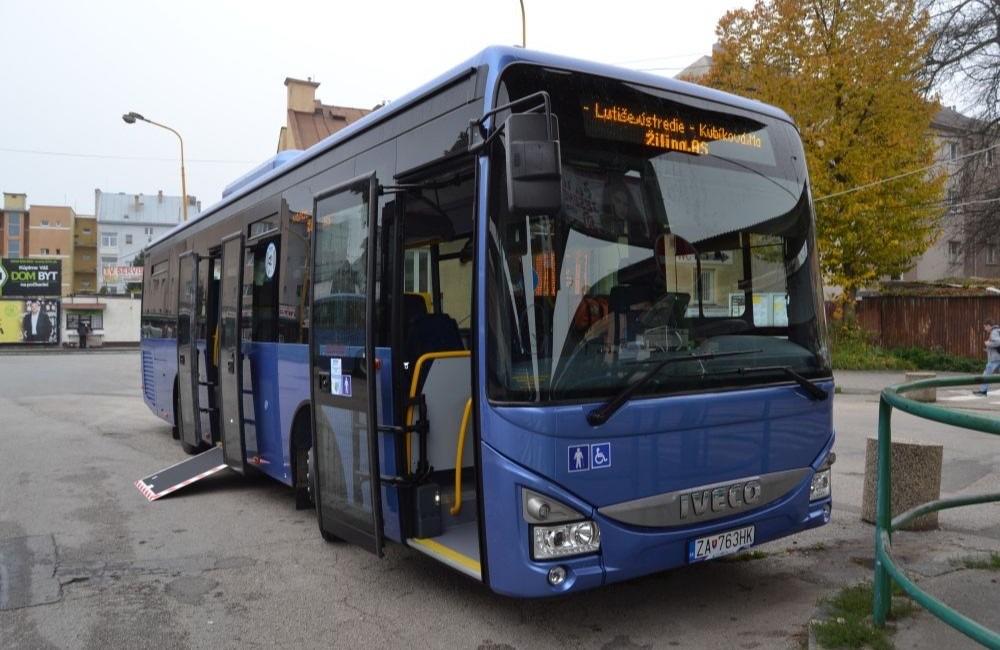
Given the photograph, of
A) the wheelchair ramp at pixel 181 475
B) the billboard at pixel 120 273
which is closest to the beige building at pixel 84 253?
the billboard at pixel 120 273

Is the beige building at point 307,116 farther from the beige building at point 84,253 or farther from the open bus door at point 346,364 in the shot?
the beige building at point 84,253

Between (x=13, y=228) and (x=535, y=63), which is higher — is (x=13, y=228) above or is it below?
above

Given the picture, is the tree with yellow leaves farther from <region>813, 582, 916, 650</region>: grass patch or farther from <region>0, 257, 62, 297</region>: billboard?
<region>0, 257, 62, 297</region>: billboard

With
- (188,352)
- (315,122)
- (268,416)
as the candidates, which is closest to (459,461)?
(268,416)

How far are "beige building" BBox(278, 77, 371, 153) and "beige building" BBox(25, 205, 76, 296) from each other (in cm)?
7633

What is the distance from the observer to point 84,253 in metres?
117

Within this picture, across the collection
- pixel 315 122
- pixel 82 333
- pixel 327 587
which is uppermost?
pixel 315 122

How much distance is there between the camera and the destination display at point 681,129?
4789 millimetres

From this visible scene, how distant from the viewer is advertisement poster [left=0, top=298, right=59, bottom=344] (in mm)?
51469

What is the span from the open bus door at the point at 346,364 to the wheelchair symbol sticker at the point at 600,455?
5.36ft

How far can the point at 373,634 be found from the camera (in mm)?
5027

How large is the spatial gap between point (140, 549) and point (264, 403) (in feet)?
5.87

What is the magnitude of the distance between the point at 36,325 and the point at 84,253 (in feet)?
236

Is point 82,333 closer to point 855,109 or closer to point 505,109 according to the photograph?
point 855,109
